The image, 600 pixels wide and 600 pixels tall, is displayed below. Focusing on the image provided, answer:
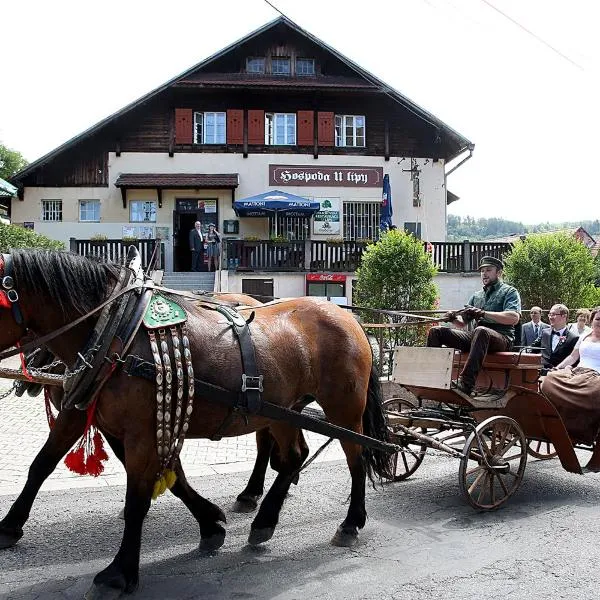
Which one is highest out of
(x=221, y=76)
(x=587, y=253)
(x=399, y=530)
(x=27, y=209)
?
(x=221, y=76)

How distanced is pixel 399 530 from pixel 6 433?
17.9ft

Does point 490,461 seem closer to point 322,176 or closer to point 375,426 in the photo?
point 375,426

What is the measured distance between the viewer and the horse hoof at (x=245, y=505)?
5.61 meters

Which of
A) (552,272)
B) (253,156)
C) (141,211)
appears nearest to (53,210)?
(141,211)

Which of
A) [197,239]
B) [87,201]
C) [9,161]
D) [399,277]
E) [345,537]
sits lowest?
[345,537]

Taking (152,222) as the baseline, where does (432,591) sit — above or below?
below

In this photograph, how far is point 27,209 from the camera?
23844mm

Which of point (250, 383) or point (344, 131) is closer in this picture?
point (250, 383)

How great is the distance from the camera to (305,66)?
82.5 ft

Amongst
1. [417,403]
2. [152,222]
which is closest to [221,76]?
[152,222]

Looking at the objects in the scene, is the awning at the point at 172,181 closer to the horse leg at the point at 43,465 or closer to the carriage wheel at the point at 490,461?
the carriage wheel at the point at 490,461

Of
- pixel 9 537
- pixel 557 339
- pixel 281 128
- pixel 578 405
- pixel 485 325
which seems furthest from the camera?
pixel 281 128

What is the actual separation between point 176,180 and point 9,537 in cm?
1961

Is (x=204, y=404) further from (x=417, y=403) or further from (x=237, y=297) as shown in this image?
(x=417, y=403)
